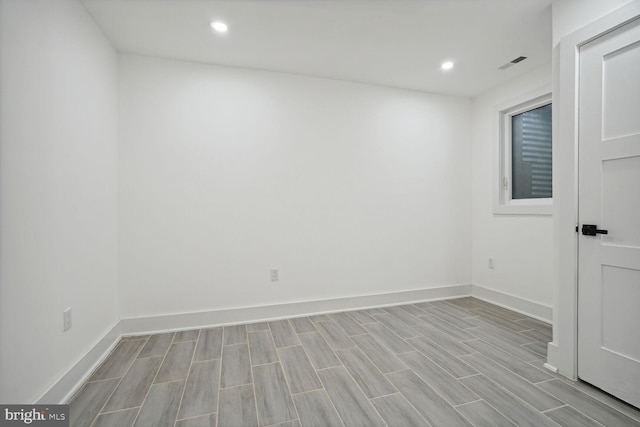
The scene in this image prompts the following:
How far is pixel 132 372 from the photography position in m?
1.92

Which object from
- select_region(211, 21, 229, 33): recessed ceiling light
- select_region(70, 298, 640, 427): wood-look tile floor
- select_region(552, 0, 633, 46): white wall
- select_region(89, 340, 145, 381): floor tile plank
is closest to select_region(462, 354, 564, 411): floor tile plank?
select_region(70, 298, 640, 427): wood-look tile floor

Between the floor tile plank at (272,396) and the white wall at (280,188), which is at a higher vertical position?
the white wall at (280,188)

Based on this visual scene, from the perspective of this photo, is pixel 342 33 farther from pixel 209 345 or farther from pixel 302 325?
pixel 209 345

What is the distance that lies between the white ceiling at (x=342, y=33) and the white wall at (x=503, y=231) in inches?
13.2

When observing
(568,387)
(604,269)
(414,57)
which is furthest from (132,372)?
(414,57)

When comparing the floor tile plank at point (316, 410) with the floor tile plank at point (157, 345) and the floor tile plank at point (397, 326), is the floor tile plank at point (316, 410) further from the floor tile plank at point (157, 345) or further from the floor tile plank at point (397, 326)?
the floor tile plank at point (157, 345)

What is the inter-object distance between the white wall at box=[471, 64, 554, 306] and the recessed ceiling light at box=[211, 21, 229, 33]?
2.99m

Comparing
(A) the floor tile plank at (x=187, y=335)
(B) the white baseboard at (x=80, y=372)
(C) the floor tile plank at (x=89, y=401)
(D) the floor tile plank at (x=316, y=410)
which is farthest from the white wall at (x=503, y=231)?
(B) the white baseboard at (x=80, y=372)

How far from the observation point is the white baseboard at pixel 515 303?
9.07ft

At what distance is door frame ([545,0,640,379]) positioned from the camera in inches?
70.8

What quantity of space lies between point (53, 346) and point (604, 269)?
3195mm

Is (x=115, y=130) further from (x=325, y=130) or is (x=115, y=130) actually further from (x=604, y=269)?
(x=604, y=269)

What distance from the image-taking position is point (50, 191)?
158cm

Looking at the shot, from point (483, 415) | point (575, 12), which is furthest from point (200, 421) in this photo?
point (575, 12)
